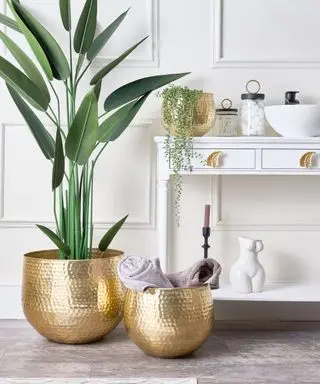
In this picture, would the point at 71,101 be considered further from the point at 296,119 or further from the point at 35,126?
the point at 296,119

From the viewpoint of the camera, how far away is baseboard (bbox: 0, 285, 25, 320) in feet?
10.4

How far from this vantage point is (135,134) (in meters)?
3.17

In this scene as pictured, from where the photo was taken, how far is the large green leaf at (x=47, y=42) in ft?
8.67

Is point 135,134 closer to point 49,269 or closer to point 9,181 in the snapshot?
point 9,181

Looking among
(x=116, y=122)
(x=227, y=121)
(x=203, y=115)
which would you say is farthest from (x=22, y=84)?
(x=227, y=121)

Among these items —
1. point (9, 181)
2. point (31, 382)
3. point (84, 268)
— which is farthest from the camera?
point (9, 181)

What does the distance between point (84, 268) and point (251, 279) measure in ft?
2.38

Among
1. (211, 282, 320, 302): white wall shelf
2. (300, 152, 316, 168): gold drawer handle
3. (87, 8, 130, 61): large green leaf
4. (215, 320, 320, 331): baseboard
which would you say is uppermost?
(87, 8, 130, 61): large green leaf

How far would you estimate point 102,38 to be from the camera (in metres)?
2.93

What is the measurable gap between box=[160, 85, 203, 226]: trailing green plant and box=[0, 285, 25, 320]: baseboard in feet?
2.97

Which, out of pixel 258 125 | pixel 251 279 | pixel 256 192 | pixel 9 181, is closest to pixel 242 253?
pixel 251 279

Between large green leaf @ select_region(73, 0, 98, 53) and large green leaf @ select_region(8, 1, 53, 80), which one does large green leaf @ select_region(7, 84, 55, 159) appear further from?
large green leaf @ select_region(73, 0, 98, 53)

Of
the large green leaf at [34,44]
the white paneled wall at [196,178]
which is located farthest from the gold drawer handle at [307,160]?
the large green leaf at [34,44]

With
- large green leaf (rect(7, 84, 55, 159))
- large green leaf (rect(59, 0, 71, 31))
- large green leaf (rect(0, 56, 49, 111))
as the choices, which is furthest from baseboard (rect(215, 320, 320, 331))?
large green leaf (rect(59, 0, 71, 31))
